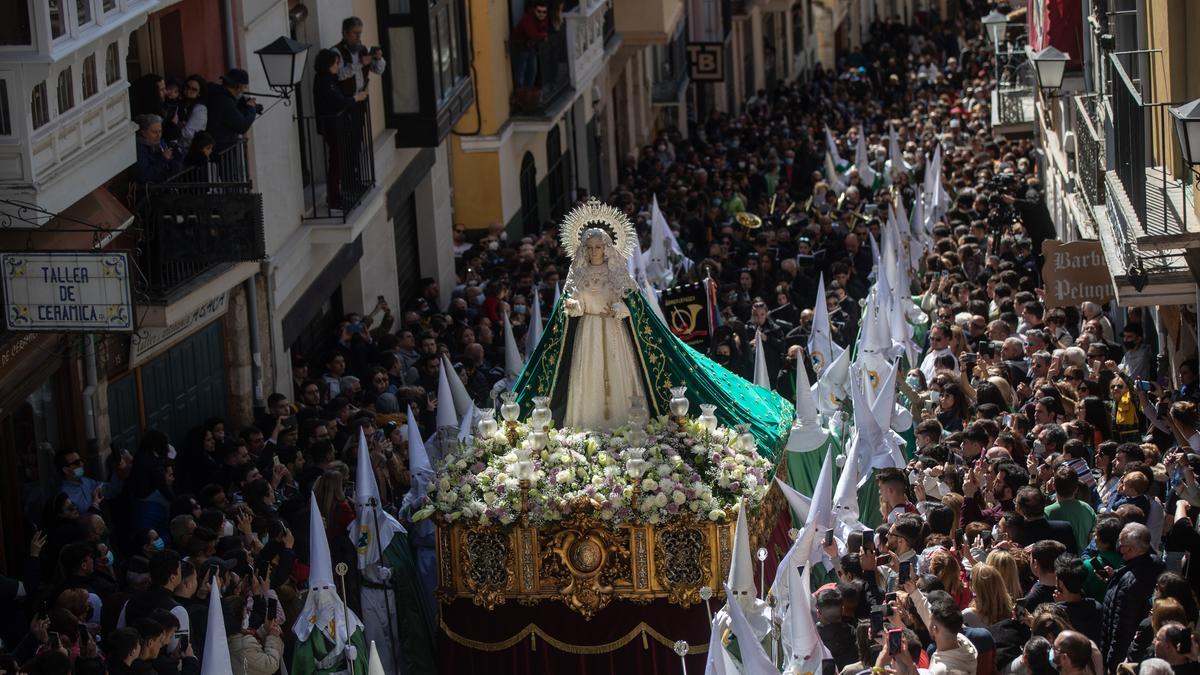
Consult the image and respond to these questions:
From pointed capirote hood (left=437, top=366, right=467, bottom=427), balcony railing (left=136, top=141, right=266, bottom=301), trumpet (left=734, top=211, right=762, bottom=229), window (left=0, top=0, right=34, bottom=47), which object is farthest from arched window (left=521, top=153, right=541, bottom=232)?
window (left=0, top=0, right=34, bottom=47)

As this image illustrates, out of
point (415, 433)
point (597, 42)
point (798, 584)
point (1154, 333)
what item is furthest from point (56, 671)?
point (597, 42)

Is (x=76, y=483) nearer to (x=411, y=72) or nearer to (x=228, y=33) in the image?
(x=228, y=33)

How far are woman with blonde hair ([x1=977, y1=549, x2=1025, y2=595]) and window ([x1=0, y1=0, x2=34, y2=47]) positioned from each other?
20.3 ft

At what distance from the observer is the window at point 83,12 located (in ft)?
43.9

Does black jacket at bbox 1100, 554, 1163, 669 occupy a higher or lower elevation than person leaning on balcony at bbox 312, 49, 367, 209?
lower

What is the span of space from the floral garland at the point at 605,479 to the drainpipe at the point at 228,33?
510 centimetres

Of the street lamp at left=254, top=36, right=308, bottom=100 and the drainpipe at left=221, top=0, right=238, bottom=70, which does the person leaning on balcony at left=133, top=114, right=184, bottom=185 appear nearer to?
the street lamp at left=254, top=36, right=308, bottom=100

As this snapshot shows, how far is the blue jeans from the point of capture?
28.5 m

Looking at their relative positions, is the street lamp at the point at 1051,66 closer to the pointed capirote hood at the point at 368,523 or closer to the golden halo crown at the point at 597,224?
the golden halo crown at the point at 597,224

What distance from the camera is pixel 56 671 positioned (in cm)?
1018

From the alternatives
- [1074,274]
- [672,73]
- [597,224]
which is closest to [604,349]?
[597,224]

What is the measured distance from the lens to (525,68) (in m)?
28.6

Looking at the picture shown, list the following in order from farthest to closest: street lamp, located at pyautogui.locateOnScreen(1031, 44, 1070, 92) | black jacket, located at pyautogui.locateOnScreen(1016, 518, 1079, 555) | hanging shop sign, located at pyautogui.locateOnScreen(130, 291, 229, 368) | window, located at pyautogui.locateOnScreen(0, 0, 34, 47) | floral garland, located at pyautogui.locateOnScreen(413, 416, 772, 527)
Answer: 1. street lamp, located at pyautogui.locateOnScreen(1031, 44, 1070, 92)
2. hanging shop sign, located at pyautogui.locateOnScreen(130, 291, 229, 368)
3. floral garland, located at pyautogui.locateOnScreen(413, 416, 772, 527)
4. window, located at pyautogui.locateOnScreen(0, 0, 34, 47)
5. black jacket, located at pyautogui.locateOnScreen(1016, 518, 1079, 555)

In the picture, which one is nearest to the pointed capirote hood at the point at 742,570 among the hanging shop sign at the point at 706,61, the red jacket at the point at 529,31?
the red jacket at the point at 529,31
